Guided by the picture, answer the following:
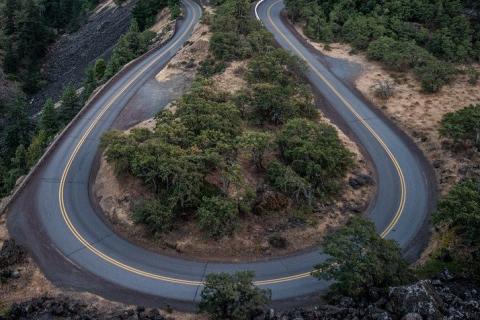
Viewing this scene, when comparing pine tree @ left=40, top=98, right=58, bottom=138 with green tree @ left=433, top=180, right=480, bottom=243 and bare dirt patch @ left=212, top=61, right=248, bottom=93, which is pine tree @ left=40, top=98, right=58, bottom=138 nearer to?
bare dirt patch @ left=212, top=61, right=248, bottom=93

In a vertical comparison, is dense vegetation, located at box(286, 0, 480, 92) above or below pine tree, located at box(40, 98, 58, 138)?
above

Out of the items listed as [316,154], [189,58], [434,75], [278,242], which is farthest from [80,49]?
[278,242]

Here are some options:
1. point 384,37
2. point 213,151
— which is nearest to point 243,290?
point 213,151

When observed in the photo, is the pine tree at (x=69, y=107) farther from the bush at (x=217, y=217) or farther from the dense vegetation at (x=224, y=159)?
the bush at (x=217, y=217)

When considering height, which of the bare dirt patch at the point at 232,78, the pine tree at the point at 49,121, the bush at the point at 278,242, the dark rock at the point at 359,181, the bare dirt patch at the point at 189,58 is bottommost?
the dark rock at the point at 359,181

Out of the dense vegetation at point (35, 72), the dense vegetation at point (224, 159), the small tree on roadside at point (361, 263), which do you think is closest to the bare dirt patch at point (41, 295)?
the dense vegetation at point (224, 159)

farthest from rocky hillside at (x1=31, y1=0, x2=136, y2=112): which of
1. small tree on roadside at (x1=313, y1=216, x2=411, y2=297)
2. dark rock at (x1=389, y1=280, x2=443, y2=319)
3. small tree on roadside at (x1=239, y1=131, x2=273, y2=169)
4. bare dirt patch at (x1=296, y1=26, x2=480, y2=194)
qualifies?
dark rock at (x1=389, y1=280, x2=443, y2=319)
